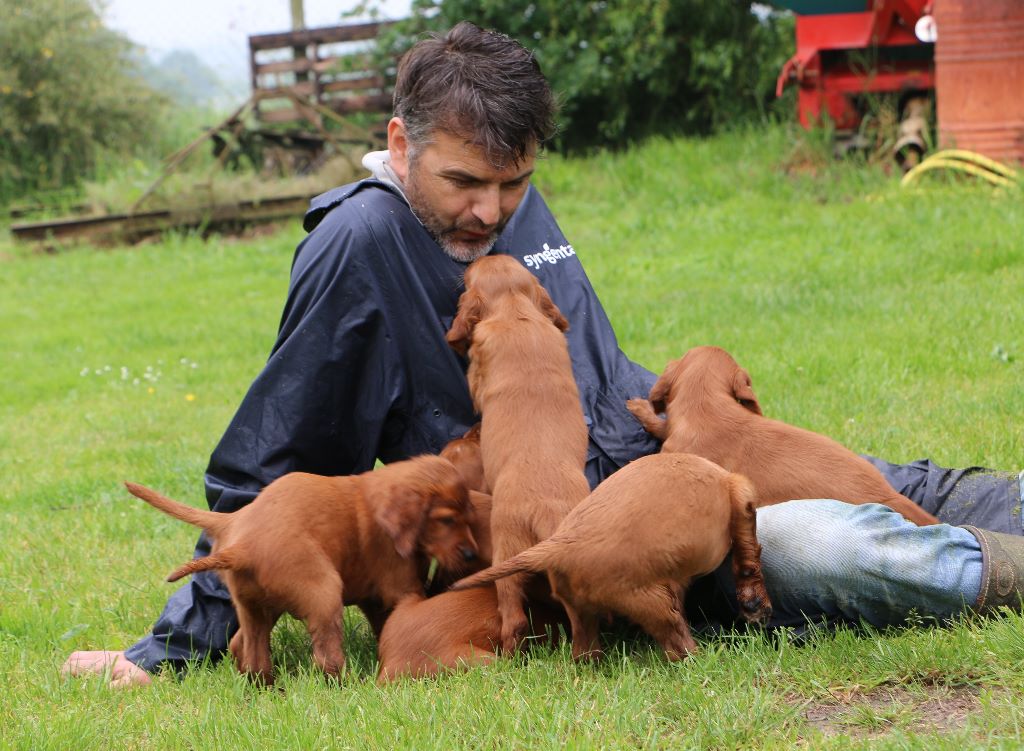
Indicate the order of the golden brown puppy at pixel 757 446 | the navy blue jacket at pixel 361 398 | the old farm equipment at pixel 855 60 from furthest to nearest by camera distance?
the old farm equipment at pixel 855 60 < the navy blue jacket at pixel 361 398 < the golden brown puppy at pixel 757 446

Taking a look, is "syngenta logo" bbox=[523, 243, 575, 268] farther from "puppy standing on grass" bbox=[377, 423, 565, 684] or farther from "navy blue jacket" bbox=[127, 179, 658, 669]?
"puppy standing on grass" bbox=[377, 423, 565, 684]

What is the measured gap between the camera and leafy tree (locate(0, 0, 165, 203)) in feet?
61.3

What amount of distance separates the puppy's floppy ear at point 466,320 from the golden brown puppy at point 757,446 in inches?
25.5

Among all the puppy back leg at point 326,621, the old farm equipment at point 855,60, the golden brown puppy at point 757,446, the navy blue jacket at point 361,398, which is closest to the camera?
the puppy back leg at point 326,621

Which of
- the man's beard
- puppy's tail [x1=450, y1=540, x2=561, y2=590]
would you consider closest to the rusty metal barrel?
the man's beard

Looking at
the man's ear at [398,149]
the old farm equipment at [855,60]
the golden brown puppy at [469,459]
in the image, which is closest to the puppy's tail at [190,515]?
the golden brown puppy at [469,459]

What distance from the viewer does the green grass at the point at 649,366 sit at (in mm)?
2982

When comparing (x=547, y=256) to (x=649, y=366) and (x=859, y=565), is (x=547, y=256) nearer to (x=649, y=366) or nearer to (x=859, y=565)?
(x=859, y=565)

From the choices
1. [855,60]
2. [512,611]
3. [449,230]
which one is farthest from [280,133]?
[512,611]

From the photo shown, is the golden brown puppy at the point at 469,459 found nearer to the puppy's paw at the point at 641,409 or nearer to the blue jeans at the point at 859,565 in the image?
the puppy's paw at the point at 641,409

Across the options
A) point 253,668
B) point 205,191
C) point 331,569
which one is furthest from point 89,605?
point 205,191

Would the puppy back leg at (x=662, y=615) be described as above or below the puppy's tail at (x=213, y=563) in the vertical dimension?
below

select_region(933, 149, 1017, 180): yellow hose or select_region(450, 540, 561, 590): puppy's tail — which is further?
select_region(933, 149, 1017, 180): yellow hose

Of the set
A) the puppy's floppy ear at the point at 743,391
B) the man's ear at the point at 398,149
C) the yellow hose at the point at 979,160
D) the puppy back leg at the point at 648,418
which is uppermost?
the man's ear at the point at 398,149
